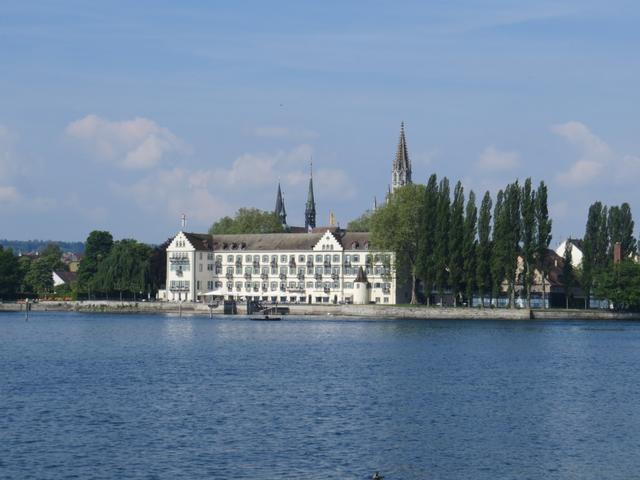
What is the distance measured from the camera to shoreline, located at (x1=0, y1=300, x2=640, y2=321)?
133 m

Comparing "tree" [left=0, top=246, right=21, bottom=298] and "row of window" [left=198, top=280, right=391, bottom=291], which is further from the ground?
"tree" [left=0, top=246, right=21, bottom=298]

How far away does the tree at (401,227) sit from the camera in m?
141

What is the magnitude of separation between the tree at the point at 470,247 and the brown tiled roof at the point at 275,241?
32.2 metres

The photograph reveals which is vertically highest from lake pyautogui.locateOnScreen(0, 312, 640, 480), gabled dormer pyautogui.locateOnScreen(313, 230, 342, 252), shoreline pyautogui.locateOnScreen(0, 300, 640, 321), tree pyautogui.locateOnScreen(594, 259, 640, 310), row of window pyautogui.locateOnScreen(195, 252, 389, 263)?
gabled dormer pyautogui.locateOnScreen(313, 230, 342, 252)

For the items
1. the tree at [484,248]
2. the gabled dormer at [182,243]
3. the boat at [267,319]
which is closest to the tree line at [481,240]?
the tree at [484,248]

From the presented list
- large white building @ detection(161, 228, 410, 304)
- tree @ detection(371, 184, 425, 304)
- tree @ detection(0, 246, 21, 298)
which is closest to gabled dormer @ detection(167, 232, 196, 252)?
large white building @ detection(161, 228, 410, 304)

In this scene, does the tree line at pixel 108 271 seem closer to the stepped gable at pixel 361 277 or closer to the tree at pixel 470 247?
the stepped gable at pixel 361 277

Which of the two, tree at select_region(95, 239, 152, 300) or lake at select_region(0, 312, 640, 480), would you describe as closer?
lake at select_region(0, 312, 640, 480)

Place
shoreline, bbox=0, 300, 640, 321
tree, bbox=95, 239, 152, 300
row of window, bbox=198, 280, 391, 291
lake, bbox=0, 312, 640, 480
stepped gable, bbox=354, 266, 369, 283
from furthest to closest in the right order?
tree, bbox=95, 239, 152, 300 → row of window, bbox=198, 280, 391, 291 → stepped gable, bbox=354, 266, 369, 283 → shoreline, bbox=0, 300, 640, 321 → lake, bbox=0, 312, 640, 480

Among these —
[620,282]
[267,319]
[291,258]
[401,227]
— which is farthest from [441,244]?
[291,258]

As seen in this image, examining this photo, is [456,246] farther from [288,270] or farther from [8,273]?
[8,273]

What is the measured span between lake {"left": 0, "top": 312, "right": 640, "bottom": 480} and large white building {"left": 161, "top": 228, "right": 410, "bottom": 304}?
210ft

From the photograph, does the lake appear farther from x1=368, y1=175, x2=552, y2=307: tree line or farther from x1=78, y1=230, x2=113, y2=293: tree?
x1=78, y1=230, x2=113, y2=293: tree

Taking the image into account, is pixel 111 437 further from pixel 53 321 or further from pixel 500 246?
pixel 53 321
